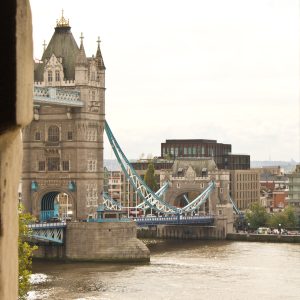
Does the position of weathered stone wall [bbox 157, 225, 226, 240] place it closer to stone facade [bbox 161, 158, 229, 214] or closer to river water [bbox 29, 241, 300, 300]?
stone facade [bbox 161, 158, 229, 214]

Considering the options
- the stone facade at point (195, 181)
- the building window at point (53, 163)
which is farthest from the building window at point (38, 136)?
the stone facade at point (195, 181)

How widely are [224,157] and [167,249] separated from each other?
49.1m

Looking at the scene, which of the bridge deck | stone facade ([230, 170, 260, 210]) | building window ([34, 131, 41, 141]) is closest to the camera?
building window ([34, 131, 41, 141])

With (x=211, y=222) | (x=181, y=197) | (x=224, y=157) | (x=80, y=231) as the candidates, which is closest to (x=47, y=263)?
(x=80, y=231)

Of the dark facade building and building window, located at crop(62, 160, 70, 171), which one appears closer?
building window, located at crop(62, 160, 70, 171)

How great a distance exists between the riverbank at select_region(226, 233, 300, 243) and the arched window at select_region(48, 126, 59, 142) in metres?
24.8

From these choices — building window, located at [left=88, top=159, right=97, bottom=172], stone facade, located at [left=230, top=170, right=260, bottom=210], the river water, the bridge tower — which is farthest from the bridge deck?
stone facade, located at [left=230, top=170, right=260, bottom=210]

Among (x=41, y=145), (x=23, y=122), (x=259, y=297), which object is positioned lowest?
(x=259, y=297)

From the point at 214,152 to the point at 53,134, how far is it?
53.9m

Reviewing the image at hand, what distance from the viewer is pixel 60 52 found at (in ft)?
252

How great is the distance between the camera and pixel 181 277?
57.0 metres

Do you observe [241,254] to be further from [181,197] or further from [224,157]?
[224,157]

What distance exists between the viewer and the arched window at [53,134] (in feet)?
251

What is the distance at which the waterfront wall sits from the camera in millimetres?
68125
